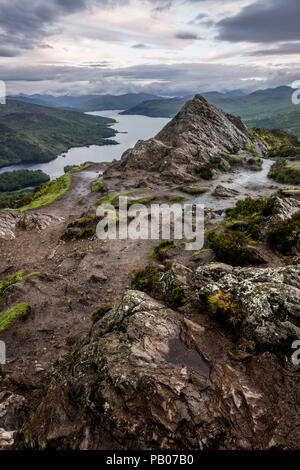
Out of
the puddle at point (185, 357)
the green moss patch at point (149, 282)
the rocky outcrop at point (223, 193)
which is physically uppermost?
the rocky outcrop at point (223, 193)

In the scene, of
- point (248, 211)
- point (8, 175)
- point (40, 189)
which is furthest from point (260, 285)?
point (8, 175)

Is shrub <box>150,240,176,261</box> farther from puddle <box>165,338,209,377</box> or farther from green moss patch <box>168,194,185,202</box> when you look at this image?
green moss patch <box>168,194,185,202</box>

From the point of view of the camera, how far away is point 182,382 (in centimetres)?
697

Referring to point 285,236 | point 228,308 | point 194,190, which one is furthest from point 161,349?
point 194,190

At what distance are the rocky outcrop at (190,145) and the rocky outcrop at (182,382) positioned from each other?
40.2m

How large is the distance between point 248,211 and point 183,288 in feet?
61.9

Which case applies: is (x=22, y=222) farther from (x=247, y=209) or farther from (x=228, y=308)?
(x=228, y=308)

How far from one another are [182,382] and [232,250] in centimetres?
1033

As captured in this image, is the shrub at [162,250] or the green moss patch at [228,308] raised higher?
the green moss patch at [228,308]

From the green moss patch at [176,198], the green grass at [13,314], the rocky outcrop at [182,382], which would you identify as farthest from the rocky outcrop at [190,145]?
the rocky outcrop at [182,382]

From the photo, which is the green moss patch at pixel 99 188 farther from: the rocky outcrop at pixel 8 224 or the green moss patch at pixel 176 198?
the rocky outcrop at pixel 8 224

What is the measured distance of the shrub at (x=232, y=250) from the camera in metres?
15.2

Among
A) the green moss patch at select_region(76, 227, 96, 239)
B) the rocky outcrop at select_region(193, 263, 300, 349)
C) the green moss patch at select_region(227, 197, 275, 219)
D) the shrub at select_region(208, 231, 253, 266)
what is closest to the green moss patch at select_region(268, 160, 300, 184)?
the green moss patch at select_region(227, 197, 275, 219)

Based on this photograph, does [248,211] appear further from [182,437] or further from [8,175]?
[8,175]
